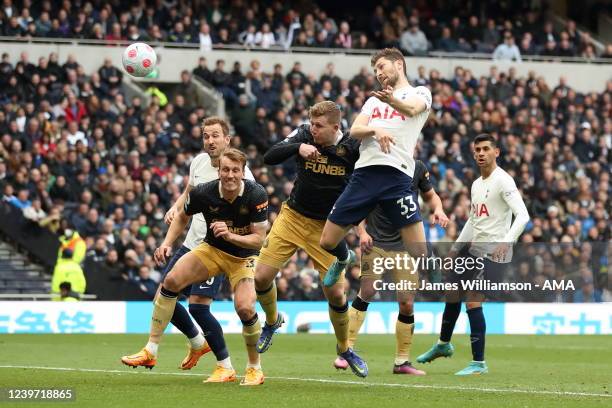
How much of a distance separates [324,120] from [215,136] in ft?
3.98

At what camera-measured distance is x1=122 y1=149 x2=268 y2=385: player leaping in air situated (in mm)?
11352

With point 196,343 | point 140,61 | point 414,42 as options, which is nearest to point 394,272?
point 196,343

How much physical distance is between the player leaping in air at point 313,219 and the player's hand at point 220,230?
1040mm

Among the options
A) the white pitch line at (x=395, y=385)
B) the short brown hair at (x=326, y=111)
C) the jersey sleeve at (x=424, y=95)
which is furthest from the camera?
the short brown hair at (x=326, y=111)

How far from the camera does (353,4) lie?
38.4 meters

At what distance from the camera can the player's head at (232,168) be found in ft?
36.8

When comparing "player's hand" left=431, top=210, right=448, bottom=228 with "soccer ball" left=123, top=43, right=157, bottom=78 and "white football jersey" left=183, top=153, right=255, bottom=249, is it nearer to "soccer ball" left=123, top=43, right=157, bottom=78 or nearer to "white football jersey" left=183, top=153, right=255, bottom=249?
"white football jersey" left=183, top=153, right=255, bottom=249

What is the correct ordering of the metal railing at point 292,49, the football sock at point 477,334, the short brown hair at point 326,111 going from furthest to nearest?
the metal railing at point 292,49
the football sock at point 477,334
the short brown hair at point 326,111

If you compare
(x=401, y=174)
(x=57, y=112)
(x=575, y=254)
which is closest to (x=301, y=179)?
(x=401, y=174)

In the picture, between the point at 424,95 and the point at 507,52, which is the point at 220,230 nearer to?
the point at 424,95

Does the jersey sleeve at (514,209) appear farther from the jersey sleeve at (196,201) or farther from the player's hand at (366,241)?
the jersey sleeve at (196,201)

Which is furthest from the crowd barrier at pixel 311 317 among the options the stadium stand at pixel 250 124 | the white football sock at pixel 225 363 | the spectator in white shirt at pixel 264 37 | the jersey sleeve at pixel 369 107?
the spectator in white shirt at pixel 264 37

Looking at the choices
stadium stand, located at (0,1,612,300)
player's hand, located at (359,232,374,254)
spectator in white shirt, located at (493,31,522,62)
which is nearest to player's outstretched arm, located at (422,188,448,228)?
player's hand, located at (359,232,374,254)

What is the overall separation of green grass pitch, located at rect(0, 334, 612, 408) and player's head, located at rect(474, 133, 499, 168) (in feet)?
7.04
